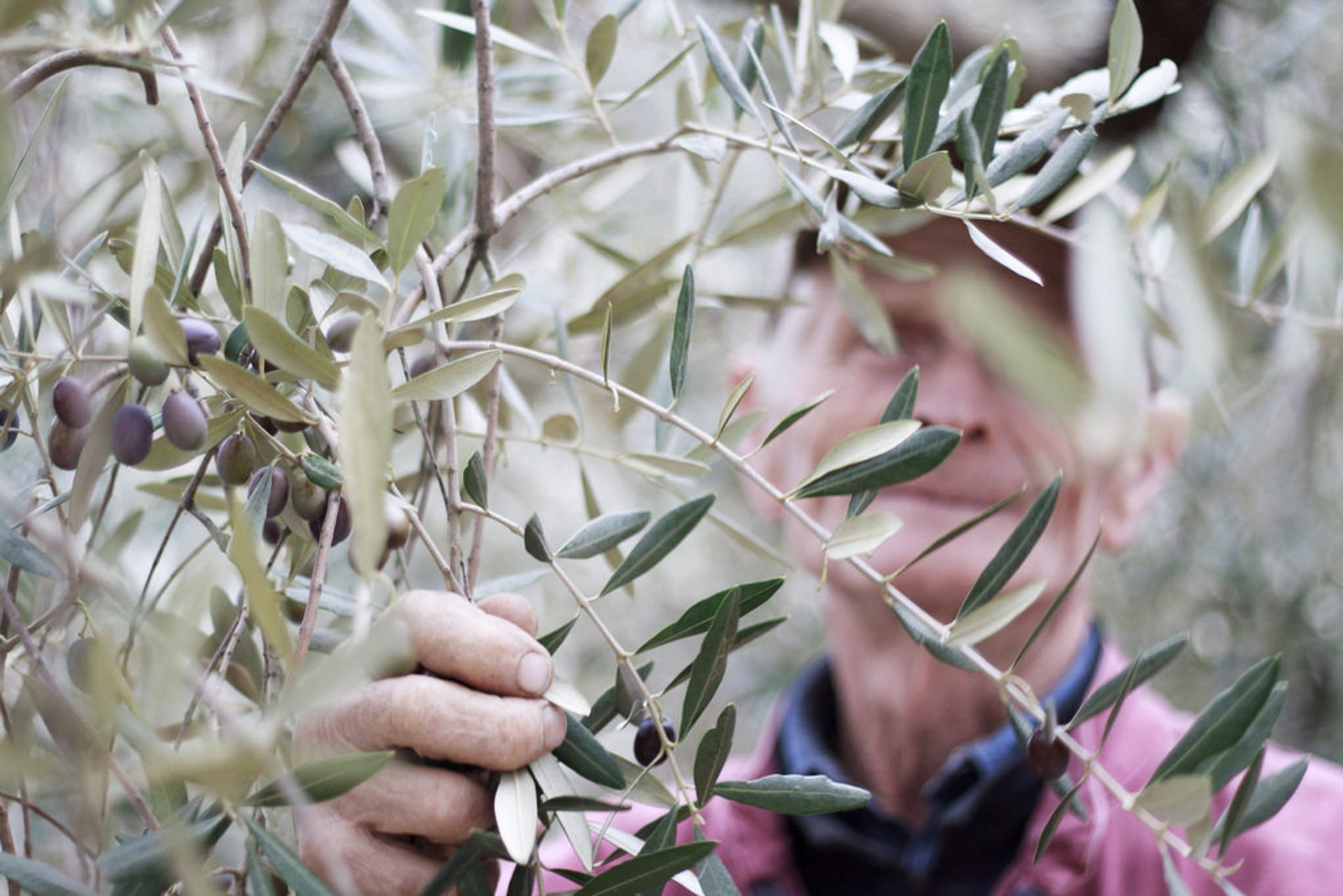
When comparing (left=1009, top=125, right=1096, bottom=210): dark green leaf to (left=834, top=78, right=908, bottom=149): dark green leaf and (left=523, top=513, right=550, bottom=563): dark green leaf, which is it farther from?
(left=523, top=513, right=550, bottom=563): dark green leaf

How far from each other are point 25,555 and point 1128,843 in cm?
127

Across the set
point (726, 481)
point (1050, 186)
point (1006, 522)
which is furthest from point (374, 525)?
point (726, 481)

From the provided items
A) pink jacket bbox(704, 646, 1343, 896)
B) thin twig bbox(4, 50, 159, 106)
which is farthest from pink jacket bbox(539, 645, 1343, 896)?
thin twig bbox(4, 50, 159, 106)

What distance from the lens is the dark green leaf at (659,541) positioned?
0.43m

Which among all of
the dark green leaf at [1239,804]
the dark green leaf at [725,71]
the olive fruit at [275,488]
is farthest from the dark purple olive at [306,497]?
the dark green leaf at [1239,804]

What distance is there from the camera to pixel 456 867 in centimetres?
40

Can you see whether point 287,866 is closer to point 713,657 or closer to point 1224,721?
point 713,657

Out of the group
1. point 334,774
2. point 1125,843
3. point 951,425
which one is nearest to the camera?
point 334,774

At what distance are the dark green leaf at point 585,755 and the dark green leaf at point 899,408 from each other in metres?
0.13

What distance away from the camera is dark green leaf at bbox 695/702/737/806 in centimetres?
38

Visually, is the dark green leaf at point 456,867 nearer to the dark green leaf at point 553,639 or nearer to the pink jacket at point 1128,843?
the dark green leaf at point 553,639

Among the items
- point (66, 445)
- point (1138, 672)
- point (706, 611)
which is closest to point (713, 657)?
point (706, 611)

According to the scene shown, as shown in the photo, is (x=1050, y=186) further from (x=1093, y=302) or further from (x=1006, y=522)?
(x=1006, y=522)

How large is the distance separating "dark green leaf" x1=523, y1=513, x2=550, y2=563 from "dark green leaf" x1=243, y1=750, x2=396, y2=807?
11 centimetres
